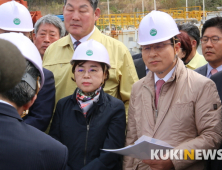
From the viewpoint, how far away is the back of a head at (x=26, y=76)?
143cm

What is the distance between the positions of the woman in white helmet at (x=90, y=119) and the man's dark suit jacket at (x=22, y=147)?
1.08 metres

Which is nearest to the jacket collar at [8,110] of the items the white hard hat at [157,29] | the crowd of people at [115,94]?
the crowd of people at [115,94]

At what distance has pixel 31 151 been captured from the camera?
1356 mm

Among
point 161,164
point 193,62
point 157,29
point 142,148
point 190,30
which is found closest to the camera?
point 142,148

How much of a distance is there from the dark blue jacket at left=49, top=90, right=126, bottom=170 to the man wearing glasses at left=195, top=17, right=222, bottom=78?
1.56m

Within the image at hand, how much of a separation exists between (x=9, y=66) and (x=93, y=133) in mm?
1427

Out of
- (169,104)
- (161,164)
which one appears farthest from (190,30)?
(161,164)

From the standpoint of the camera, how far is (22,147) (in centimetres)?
133

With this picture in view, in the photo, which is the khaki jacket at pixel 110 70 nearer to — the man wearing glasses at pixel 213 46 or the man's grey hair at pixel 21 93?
the man wearing glasses at pixel 213 46

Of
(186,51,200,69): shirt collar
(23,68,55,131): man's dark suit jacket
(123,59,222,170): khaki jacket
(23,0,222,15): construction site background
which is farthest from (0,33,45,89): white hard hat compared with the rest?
(23,0,222,15): construction site background

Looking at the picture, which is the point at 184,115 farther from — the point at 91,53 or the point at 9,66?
the point at 9,66

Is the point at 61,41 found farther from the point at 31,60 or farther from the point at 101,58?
the point at 31,60

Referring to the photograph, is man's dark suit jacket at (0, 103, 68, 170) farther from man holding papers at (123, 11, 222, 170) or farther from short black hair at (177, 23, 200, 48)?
short black hair at (177, 23, 200, 48)

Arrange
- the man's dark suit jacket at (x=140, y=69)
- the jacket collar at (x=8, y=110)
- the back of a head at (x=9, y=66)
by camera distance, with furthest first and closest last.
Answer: the man's dark suit jacket at (x=140, y=69), the jacket collar at (x=8, y=110), the back of a head at (x=9, y=66)
